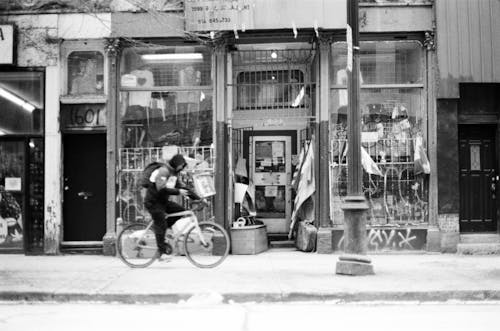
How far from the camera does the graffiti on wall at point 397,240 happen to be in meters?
12.5

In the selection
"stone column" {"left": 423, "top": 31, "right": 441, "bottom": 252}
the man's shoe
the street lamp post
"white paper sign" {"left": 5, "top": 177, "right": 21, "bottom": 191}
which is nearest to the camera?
the street lamp post

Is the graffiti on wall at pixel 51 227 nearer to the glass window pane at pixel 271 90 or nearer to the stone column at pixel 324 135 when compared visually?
the glass window pane at pixel 271 90

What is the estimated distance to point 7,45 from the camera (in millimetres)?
12625

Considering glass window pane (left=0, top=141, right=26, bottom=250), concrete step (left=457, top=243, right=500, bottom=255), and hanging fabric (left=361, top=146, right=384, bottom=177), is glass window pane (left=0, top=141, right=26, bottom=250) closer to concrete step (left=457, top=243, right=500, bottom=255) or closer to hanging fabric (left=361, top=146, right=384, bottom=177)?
hanging fabric (left=361, top=146, right=384, bottom=177)

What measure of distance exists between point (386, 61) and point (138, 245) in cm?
618

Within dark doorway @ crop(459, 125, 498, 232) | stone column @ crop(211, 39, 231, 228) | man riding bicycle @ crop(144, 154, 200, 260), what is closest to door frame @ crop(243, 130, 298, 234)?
stone column @ crop(211, 39, 231, 228)

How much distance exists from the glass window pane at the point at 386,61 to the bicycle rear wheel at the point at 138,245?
16.6ft

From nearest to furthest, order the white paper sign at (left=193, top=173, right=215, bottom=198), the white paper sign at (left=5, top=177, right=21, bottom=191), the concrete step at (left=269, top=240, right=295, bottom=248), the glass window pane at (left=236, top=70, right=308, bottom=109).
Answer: the white paper sign at (left=193, top=173, right=215, bottom=198), the white paper sign at (left=5, top=177, right=21, bottom=191), the glass window pane at (left=236, top=70, right=308, bottom=109), the concrete step at (left=269, top=240, right=295, bottom=248)

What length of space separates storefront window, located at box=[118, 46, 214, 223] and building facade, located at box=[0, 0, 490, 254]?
2 cm

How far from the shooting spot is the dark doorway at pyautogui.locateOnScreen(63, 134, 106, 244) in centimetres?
1312

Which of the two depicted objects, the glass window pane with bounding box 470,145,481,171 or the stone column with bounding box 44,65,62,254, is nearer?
the stone column with bounding box 44,65,62,254

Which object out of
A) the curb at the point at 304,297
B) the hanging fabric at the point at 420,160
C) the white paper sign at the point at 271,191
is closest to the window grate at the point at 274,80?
the white paper sign at the point at 271,191

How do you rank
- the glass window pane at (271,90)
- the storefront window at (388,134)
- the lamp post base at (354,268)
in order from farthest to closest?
the glass window pane at (271,90), the storefront window at (388,134), the lamp post base at (354,268)

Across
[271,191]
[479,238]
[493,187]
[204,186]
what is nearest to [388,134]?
[493,187]
